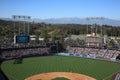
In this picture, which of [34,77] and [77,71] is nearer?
[34,77]

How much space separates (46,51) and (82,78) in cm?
3487

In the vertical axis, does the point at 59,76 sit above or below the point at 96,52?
below

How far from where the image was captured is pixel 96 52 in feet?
211

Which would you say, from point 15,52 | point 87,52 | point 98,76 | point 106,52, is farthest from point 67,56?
point 98,76

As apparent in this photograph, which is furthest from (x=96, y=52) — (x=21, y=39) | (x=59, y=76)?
(x=59, y=76)

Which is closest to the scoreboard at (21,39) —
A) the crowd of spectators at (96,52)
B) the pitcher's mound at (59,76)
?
the crowd of spectators at (96,52)

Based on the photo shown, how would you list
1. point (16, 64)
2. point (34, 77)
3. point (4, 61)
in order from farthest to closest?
Answer: point (4, 61), point (16, 64), point (34, 77)

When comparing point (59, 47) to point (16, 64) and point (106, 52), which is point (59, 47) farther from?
point (16, 64)

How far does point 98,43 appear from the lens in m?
69.9

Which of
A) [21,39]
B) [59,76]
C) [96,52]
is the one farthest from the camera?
[96,52]

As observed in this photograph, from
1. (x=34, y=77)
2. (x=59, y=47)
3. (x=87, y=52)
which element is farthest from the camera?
(x=59, y=47)

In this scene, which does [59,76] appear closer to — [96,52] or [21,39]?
[21,39]

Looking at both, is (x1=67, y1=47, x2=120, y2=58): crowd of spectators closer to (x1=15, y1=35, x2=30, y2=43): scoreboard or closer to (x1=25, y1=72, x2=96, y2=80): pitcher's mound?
(x1=15, y1=35, x2=30, y2=43): scoreboard

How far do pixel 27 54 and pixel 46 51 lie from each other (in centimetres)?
869
